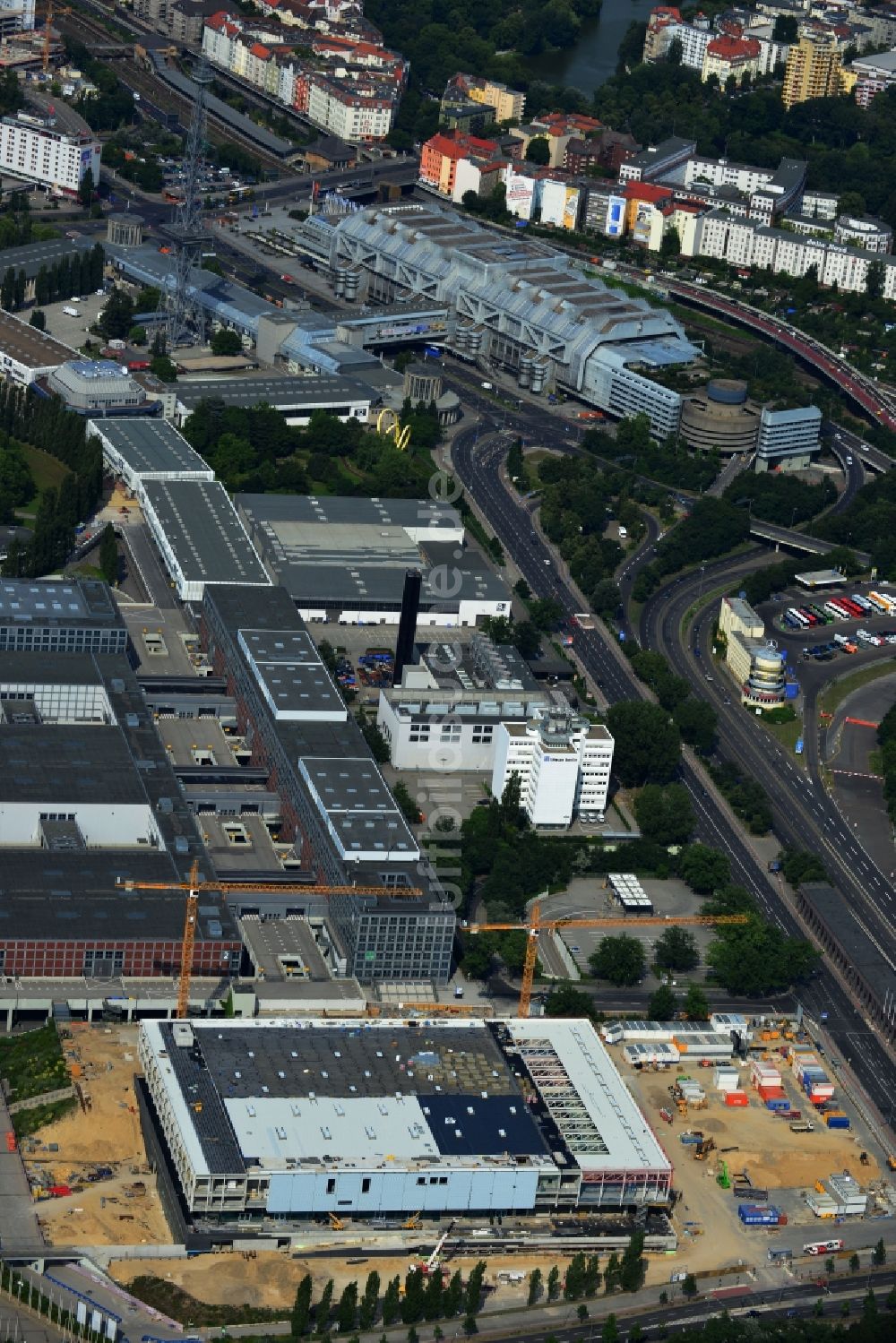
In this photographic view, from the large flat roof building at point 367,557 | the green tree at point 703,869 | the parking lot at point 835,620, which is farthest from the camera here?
the parking lot at point 835,620

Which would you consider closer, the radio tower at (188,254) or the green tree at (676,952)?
the green tree at (676,952)

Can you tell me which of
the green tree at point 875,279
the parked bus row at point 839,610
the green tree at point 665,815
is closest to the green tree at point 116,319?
the parked bus row at point 839,610

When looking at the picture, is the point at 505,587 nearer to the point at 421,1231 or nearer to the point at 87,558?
the point at 87,558

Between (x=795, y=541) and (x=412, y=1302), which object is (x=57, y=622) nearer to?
(x=795, y=541)

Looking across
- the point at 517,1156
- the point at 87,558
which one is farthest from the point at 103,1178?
the point at 87,558

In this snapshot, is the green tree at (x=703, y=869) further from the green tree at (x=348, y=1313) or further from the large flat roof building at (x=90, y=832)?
the green tree at (x=348, y=1313)
